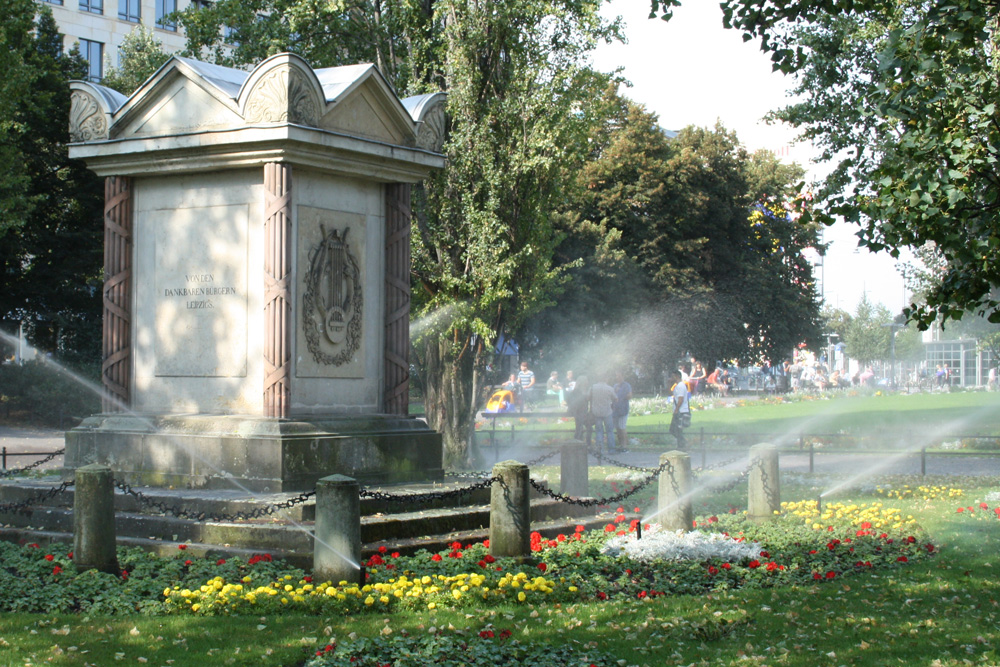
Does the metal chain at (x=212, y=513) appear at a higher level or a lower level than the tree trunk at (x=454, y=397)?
lower

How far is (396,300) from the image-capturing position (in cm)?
1332

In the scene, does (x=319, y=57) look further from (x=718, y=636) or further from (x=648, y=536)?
(x=718, y=636)

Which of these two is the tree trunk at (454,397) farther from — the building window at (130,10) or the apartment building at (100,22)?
the building window at (130,10)

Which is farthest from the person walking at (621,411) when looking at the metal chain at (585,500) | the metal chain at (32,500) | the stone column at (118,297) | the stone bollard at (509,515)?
the stone bollard at (509,515)

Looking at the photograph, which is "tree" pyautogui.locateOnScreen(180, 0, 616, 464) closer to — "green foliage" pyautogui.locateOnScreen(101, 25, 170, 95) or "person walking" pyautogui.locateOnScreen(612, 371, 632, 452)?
"person walking" pyautogui.locateOnScreen(612, 371, 632, 452)

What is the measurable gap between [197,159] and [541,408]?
34290 millimetres

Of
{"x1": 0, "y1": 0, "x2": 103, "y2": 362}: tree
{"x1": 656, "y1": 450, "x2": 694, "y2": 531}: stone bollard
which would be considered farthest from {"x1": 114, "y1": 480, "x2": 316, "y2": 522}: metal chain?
{"x1": 0, "y1": 0, "x2": 103, "y2": 362}: tree

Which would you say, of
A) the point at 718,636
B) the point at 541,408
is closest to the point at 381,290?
the point at 718,636

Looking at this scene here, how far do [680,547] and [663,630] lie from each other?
313 cm

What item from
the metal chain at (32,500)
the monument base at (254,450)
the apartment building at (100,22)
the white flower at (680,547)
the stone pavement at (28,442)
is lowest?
the white flower at (680,547)

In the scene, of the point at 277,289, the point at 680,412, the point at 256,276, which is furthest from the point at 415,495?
the point at 680,412

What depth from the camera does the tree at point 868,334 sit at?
101062mm

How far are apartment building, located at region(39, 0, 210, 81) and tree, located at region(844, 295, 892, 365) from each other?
212ft

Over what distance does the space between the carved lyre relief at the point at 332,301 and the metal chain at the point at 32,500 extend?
2944 millimetres
